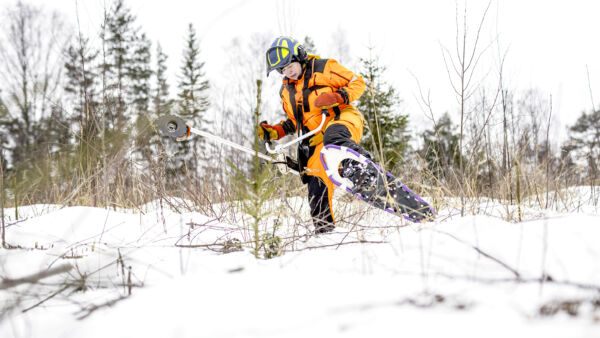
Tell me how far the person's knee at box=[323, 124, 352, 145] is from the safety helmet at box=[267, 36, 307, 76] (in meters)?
0.76

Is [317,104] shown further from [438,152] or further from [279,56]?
[438,152]

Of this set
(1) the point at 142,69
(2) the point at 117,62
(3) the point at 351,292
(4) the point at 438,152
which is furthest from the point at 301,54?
(1) the point at 142,69

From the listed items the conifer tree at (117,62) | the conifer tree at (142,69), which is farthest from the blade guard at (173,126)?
the conifer tree at (142,69)

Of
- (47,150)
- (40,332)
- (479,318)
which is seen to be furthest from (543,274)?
(47,150)

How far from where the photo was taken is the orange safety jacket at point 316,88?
2.91m

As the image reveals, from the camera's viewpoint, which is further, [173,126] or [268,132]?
[268,132]

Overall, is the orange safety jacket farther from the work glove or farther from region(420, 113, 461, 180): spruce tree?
region(420, 113, 461, 180): spruce tree

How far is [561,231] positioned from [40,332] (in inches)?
62.4

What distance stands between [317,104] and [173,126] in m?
1.19

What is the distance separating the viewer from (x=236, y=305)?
853mm

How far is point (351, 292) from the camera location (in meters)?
0.87

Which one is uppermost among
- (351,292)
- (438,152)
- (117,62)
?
(117,62)

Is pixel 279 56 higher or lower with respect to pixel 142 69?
lower

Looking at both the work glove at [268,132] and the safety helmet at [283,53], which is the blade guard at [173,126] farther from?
the safety helmet at [283,53]
